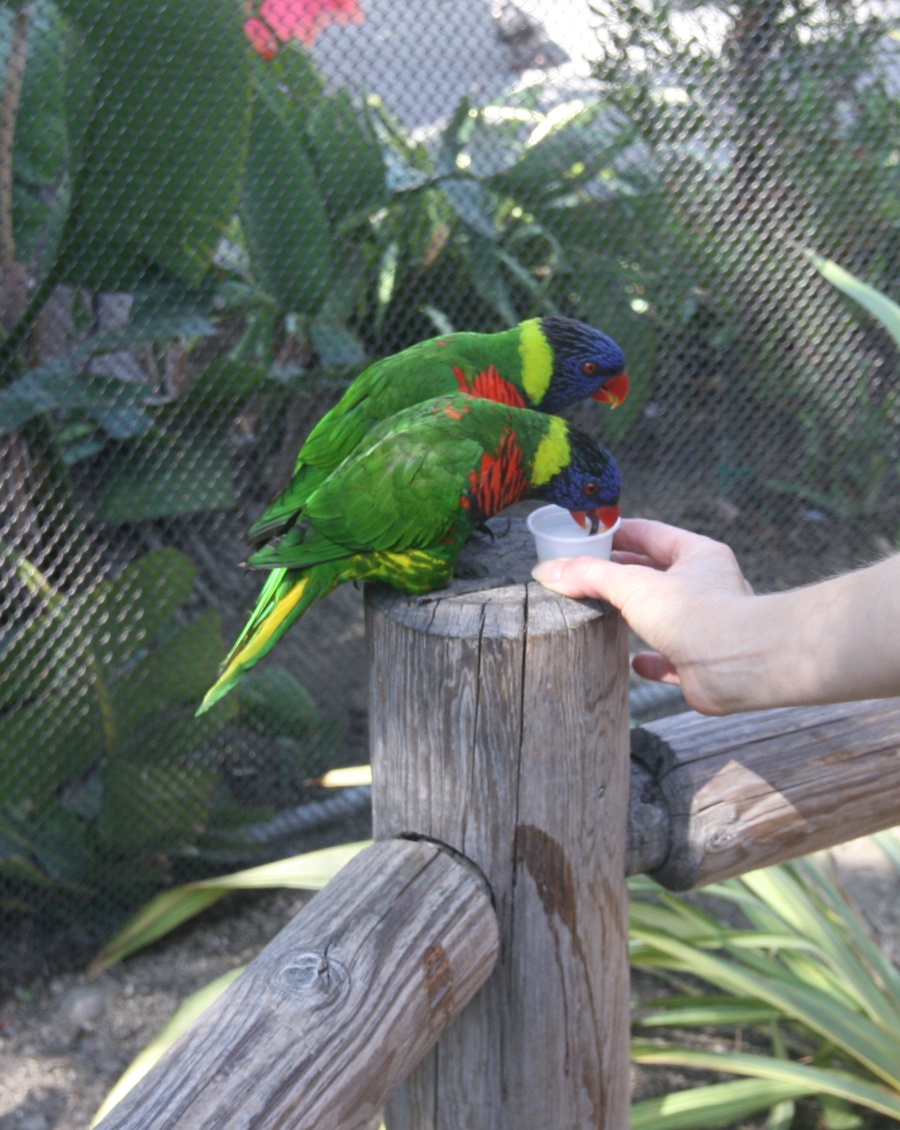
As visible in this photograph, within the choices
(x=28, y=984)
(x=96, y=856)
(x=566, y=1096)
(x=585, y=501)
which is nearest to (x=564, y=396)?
(x=585, y=501)

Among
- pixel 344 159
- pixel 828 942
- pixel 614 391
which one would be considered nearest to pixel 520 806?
pixel 828 942

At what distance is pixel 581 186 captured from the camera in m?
2.20

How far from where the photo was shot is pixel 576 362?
1.43 m

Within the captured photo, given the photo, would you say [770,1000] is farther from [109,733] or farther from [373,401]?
[109,733]

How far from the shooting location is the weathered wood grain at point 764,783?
32.7 inches

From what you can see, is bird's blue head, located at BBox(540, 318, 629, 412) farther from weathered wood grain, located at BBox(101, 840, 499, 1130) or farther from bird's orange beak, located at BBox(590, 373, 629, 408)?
weathered wood grain, located at BBox(101, 840, 499, 1130)

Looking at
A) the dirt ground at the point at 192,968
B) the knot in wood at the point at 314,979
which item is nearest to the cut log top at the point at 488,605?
the knot in wood at the point at 314,979

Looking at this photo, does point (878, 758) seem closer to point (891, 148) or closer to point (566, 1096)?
point (566, 1096)

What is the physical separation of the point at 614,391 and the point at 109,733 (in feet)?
3.29

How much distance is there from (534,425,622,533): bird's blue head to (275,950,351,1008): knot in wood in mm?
447

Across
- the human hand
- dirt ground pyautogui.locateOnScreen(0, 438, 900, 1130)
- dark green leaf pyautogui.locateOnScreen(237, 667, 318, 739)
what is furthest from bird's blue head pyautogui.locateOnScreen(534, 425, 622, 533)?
dark green leaf pyautogui.locateOnScreen(237, 667, 318, 739)

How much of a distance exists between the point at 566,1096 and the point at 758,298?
1.89 meters

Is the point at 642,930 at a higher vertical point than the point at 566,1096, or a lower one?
lower

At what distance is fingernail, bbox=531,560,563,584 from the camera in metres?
0.74
